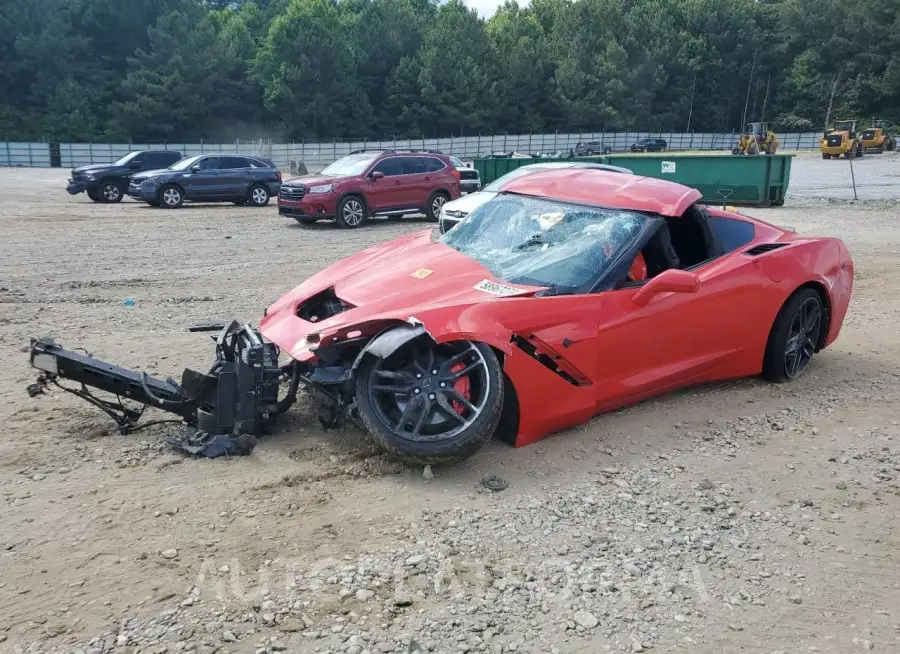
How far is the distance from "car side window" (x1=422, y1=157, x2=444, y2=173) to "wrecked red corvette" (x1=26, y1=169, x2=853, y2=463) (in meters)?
12.5

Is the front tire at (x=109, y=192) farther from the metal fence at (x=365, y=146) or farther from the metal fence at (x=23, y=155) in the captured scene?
the metal fence at (x=23, y=155)

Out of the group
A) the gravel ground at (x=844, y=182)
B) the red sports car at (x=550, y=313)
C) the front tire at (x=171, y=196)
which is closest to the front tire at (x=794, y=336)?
the red sports car at (x=550, y=313)

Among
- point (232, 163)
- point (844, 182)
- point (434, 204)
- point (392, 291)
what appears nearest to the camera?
point (392, 291)

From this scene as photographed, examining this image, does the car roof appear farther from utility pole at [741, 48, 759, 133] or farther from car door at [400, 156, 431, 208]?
utility pole at [741, 48, 759, 133]

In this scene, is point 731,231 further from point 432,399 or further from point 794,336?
point 432,399

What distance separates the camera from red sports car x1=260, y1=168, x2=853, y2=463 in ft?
13.2

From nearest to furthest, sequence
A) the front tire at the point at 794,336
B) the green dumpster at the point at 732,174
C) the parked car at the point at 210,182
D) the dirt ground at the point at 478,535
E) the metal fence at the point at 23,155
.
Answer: the dirt ground at the point at 478,535 < the front tire at the point at 794,336 < the parked car at the point at 210,182 < the green dumpster at the point at 732,174 < the metal fence at the point at 23,155

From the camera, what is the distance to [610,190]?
17.1 ft

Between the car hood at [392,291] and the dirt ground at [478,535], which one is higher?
the car hood at [392,291]

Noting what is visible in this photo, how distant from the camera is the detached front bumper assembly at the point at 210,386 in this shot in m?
4.12

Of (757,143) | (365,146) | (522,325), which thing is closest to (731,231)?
(522,325)

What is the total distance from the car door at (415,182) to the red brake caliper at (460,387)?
1377cm

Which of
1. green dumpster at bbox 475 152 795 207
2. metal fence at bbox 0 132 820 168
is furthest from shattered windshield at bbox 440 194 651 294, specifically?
metal fence at bbox 0 132 820 168

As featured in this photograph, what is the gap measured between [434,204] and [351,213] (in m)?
2.38
